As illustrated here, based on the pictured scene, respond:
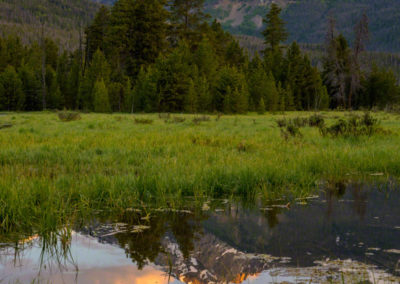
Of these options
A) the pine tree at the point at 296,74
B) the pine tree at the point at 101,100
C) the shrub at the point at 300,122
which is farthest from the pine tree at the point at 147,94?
the pine tree at the point at 296,74

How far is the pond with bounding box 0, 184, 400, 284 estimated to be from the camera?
269 cm

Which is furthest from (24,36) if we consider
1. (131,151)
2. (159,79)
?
(131,151)

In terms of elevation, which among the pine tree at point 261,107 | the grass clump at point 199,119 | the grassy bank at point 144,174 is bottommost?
the grassy bank at point 144,174

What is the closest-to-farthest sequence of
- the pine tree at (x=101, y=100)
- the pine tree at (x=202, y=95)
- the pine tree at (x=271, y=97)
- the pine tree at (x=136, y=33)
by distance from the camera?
the pine tree at (x=202, y=95) → the pine tree at (x=101, y=100) → the pine tree at (x=271, y=97) → the pine tree at (x=136, y=33)

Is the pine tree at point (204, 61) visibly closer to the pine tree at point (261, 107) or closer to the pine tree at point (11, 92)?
the pine tree at point (261, 107)

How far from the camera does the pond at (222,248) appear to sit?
2.69 meters

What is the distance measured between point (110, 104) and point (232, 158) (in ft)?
120

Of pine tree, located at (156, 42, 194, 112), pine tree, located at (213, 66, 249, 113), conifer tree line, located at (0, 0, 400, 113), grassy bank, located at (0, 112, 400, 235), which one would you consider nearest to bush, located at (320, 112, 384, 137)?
grassy bank, located at (0, 112, 400, 235)

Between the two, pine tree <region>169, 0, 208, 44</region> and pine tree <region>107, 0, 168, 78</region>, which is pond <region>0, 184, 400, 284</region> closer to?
pine tree <region>107, 0, 168, 78</region>

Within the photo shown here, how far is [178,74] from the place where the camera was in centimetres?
3750

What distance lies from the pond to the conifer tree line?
33590 millimetres

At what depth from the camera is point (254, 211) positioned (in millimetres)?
4453

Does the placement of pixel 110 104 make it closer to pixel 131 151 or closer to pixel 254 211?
pixel 131 151

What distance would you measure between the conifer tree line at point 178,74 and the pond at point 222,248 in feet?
110
